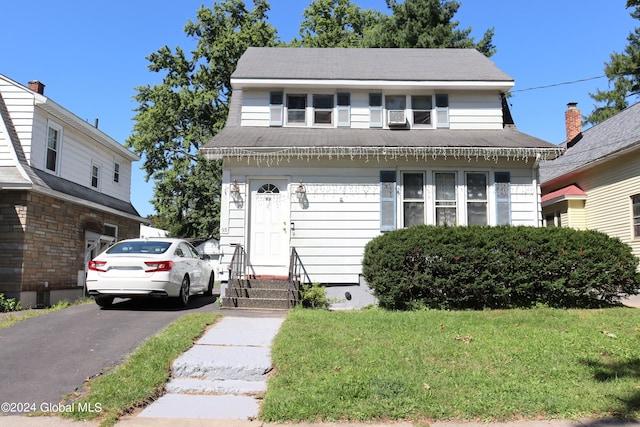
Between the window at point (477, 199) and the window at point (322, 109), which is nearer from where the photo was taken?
the window at point (477, 199)

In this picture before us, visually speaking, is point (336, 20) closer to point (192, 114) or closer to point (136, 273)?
point (192, 114)

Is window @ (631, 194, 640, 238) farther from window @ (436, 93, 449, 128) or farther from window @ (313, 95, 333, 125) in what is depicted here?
window @ (313, 95, 333, 125)

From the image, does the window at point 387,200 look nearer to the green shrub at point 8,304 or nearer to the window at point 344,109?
the window at point 344,109

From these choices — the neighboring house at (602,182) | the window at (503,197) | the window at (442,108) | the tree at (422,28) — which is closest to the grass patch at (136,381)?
the window at (503,197)

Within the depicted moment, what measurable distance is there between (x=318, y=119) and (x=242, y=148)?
9.62 feet

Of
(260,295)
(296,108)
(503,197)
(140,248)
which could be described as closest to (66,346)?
(140,248)

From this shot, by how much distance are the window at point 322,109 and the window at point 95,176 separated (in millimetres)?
9771

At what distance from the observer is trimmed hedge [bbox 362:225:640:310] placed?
8156 mm

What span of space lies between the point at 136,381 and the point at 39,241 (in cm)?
965

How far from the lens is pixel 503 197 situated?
10797 mm

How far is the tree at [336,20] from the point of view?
103 feet

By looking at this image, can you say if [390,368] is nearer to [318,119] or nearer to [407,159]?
[407,159]

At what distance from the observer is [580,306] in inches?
327

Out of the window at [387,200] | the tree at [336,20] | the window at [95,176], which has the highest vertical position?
the tree at [336,20]
